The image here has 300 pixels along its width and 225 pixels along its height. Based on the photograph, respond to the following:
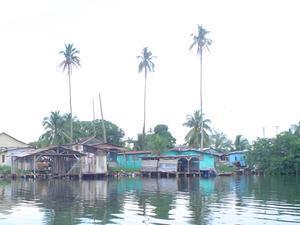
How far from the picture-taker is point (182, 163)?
66.6 metres

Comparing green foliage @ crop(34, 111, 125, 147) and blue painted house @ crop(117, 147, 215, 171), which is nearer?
blue painted house @ crop(117, 147, 215, 171)

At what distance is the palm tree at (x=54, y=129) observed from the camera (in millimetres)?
67375

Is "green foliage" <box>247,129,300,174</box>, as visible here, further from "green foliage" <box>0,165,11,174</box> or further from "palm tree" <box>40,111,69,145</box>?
"green foliage" <box>0,165,11,174</box>

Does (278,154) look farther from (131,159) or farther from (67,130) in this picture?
(67,130)

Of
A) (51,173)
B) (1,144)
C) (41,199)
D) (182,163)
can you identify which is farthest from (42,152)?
(41,199)

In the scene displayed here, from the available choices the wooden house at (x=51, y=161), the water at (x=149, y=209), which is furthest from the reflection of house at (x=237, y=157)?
the water at (x=149, y=209)

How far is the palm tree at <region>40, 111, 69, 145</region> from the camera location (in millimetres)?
67375

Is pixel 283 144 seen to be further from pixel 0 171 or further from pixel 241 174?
pixel 0 171

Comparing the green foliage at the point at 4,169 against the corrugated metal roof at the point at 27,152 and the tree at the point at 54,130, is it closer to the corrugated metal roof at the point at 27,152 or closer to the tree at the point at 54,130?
the corrugated metal roof at the point at 27,152

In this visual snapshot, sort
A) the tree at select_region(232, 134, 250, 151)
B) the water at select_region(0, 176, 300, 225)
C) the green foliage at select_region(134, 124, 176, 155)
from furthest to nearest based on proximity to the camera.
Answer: the tree at select_region(232, 134, 250, 151) < the green foliage at select_region(134, 124, 176, 155) < the water at select_region(0, 176, 300, 225)

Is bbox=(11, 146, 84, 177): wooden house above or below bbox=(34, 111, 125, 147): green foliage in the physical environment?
below

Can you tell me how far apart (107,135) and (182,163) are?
19773 mm

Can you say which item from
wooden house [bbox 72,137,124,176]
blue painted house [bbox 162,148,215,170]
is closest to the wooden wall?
blue painted house [bbox 162,148,215,170]

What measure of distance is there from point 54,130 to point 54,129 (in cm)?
14
